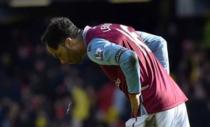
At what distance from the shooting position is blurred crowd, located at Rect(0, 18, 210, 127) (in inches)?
505

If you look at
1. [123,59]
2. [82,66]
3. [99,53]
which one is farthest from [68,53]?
[82,66]

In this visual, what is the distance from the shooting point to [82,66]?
14.9 m

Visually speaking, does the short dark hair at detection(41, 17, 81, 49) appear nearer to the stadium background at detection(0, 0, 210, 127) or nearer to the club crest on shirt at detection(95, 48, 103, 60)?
the club crest on shirt at detection(95, 48, 103, 60)

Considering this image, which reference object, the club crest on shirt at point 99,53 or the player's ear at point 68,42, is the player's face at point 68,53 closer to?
the player's ear at point 68,42

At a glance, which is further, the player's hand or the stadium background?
the stadium background

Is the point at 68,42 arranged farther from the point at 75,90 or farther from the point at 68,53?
the point at 75,90

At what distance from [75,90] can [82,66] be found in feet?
3.37

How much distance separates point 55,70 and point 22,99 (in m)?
0.72

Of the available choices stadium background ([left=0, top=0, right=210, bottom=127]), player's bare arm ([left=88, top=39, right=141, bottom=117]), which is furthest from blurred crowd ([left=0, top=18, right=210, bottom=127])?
player's bare arm ([left=88, top=39, right=141, bottom=117])

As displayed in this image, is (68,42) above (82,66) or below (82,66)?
above

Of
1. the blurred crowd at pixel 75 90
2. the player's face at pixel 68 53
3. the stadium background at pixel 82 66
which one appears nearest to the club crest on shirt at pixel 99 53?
the player's face at pixel 68 53

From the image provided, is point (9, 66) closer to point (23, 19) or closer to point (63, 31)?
point (23, 19)

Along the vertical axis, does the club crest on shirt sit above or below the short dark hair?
below

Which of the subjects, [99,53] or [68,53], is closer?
[99,53]
